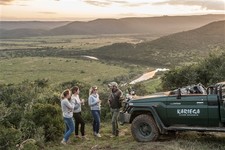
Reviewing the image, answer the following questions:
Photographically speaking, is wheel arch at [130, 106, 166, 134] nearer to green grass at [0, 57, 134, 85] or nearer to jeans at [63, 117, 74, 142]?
jeans at [63, 117, 74, 142]

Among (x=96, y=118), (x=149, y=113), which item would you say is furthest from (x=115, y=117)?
(x=149, y=113)

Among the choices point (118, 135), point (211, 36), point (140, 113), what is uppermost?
point (211, 36)

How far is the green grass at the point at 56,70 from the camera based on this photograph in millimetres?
65438

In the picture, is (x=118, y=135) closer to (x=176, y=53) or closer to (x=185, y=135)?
(x=185, y=135)

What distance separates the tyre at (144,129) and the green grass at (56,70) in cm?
4969

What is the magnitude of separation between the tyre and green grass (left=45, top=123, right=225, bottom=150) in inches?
6.9

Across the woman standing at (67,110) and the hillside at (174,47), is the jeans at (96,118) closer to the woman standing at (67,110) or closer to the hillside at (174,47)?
the woman standing at (67,110)

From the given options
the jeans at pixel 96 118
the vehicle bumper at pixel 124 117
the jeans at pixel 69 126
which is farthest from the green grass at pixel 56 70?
the vehicle bumper at pixel 124 117

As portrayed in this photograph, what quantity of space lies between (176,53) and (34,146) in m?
78.0

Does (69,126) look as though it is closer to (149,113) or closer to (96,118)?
(96,118)

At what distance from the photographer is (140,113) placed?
9.95m

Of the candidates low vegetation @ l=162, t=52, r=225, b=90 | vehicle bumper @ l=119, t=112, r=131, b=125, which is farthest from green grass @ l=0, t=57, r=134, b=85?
vehicle bumper @ l=119, t=112, r=131, b=125

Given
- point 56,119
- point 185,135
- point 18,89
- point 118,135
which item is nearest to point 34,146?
point 56,119

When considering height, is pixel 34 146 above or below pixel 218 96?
below
